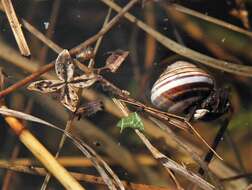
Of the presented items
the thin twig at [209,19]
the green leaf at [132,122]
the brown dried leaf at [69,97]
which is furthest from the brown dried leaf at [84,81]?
the thin twig at [209,19]

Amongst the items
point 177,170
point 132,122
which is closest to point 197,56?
point 132,122

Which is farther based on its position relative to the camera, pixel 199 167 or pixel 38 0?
pixel 38 0

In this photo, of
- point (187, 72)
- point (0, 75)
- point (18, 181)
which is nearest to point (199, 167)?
point (187, 72)

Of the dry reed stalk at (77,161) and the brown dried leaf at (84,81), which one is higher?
the brown dried leaf at (84,81)

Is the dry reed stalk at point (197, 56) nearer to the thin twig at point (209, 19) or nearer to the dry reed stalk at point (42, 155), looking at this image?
the thin twig at point (209, 19)

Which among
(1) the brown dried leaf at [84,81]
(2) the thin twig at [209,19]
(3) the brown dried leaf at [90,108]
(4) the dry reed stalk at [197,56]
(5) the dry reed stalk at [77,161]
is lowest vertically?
(5) the dry reed stalk at [77,161]

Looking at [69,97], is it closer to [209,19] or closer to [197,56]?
[197,56]

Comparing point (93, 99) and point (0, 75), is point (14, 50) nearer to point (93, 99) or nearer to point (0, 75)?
point (0, 75)
